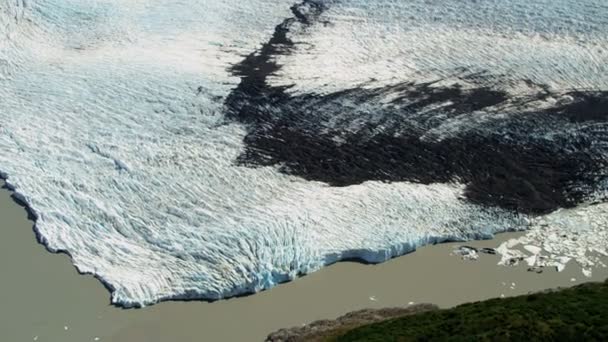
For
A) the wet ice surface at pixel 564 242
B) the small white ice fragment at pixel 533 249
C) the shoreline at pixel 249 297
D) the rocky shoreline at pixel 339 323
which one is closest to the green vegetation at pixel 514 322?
the rocky shoreline at pixel 339 323

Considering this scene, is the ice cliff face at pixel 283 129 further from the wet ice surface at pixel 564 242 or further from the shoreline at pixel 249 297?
the shoreline at pixel 249 297

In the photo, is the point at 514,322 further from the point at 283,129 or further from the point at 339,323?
the point at 283,129

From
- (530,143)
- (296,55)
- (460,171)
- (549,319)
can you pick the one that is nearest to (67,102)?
(296,55)

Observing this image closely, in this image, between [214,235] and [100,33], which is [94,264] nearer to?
[214,235]


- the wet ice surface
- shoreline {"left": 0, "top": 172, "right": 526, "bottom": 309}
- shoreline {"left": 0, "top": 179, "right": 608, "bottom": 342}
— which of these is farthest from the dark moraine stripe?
shoreline {"left": 0, "top": 179, "right": 608, "bottom": 342}

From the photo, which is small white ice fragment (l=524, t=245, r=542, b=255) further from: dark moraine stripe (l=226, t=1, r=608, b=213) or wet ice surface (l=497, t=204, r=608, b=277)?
dark moraine stripe (l=226, t=1, r=608, b=213)

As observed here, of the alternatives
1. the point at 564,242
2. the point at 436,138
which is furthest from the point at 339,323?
the point at 436,138
